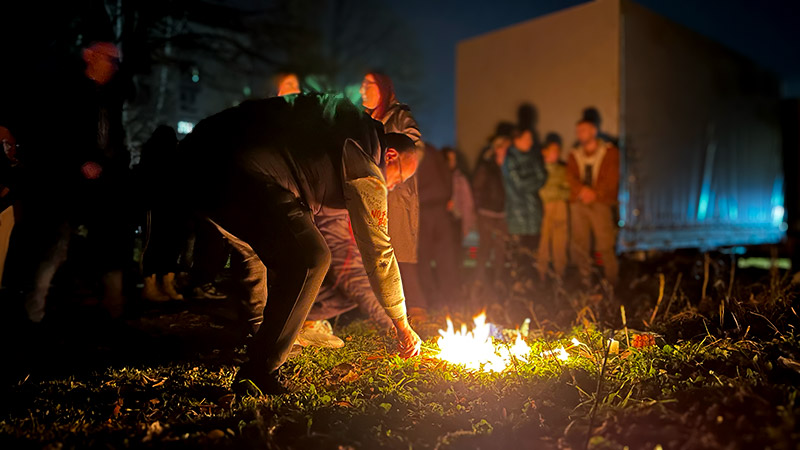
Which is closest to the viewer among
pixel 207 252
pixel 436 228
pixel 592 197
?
pixel 207 252

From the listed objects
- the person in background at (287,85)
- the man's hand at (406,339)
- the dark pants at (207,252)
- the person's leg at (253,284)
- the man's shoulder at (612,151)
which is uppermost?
the person in background at (287,85)

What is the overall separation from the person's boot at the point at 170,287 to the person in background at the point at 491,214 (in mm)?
3655

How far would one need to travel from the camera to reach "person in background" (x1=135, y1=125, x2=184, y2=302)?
3004 mm

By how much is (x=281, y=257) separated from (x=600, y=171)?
522cm

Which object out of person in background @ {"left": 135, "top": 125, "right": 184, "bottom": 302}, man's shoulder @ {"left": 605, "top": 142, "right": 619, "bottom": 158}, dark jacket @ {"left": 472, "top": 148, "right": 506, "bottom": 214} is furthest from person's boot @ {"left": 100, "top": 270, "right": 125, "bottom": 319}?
man's shoulder @ {"left": 605, "top": 142, "right": 619, "bottom": 158}

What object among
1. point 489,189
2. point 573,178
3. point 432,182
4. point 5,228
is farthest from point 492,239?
point 5,228

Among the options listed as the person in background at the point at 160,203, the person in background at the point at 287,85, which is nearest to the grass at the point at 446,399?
the person in background at the point at 160,203

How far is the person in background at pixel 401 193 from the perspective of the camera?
3.52 m

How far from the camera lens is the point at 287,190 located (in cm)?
287

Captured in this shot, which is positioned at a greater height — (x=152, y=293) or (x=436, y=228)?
(x=436, y=228)

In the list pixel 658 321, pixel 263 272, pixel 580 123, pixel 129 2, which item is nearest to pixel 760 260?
pixel 580 123

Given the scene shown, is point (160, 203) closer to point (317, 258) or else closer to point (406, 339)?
point (317, 258)

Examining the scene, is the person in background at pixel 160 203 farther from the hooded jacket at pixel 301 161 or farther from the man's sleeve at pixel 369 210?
the man's sleeve at pixel 369 210

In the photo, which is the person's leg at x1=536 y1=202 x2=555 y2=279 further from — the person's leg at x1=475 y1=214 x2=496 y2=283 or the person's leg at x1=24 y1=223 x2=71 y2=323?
the person's leg at x1=24 y1=223 x2=71 y2=323
